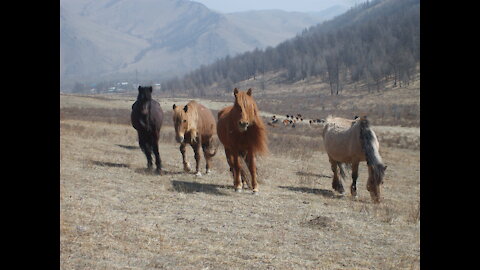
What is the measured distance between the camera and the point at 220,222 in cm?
863

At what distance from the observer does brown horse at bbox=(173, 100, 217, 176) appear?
13.3 metres

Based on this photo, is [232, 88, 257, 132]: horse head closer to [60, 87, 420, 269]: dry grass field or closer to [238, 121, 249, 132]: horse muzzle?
[238, 121, 249, 132]: horse muzzle

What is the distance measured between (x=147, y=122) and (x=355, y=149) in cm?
652

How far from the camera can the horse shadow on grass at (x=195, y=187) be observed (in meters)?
11.5

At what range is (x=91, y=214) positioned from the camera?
8352mm

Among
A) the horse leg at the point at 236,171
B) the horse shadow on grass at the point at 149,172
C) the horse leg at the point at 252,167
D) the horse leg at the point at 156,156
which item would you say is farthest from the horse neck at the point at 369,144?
the horse leg at the point at 156,156

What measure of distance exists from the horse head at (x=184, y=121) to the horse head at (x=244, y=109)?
8.89 feet

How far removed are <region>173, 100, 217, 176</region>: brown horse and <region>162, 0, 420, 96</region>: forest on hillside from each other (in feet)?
246

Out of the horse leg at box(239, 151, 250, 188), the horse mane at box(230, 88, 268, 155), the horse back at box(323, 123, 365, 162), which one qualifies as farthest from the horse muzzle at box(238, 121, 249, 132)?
the horse back at box(323, 123, 365, 162)

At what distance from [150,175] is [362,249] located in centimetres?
768

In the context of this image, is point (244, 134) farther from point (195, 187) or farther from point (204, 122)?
point (204, 122)

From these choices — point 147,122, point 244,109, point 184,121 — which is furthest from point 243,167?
point 147,122
